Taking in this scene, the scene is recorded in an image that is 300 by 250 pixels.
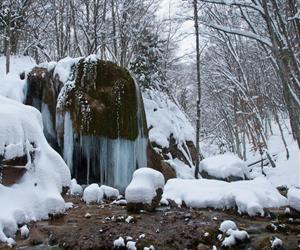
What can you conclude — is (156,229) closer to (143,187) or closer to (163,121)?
(143,187)

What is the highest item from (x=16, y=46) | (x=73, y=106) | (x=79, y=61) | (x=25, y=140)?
(x=16, y=46)

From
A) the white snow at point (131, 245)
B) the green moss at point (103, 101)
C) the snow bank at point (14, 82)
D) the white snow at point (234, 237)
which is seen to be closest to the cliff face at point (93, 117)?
the green moss at point (103, 101)

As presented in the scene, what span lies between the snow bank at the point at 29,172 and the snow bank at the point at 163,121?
301 inches

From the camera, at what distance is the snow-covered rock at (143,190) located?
22.8ft

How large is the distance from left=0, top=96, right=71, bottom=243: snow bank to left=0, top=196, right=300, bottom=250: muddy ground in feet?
0.74

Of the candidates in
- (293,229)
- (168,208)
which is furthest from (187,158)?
(293,229)

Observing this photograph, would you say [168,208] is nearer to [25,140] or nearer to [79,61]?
[25,140]

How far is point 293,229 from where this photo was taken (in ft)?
20.7

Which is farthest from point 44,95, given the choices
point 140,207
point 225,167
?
point 140,207

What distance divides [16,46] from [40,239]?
12.1m

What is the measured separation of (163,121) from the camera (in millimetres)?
15312

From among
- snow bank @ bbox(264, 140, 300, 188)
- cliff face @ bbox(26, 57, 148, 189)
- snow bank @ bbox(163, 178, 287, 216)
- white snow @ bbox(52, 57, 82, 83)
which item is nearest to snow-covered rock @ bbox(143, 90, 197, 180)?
cliff face @ bbox(26, 57, 148, 189)

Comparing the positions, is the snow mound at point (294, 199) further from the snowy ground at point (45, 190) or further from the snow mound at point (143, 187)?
the snow mound at point (143, 187)

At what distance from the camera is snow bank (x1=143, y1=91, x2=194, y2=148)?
48.6 ft
